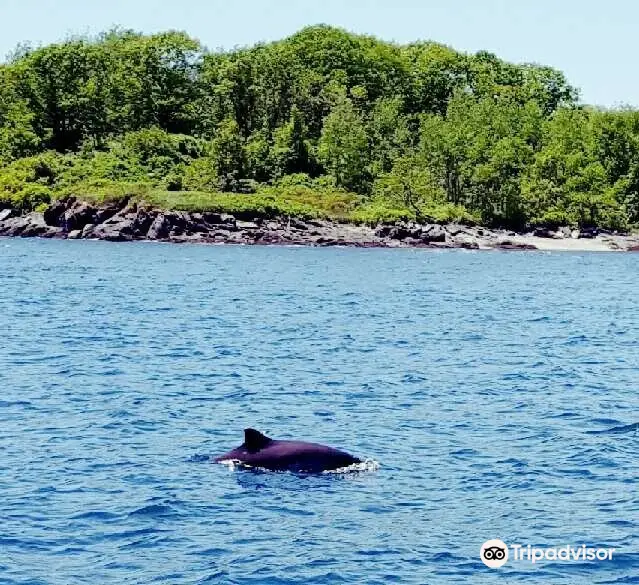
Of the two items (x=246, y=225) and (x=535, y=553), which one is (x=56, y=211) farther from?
(x=535, y=553)

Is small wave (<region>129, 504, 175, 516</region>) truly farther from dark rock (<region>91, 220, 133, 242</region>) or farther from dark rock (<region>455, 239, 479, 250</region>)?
dark rock (<region>455, 239, 479, 250</region>)

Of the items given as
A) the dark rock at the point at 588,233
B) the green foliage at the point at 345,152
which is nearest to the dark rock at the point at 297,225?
the green foliage at the point at 345,152

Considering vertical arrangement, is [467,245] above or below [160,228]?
below

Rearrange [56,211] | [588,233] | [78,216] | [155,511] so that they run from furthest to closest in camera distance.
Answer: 1. [588,233]
2. [56,211]
3. [78,216]
4. [155,511]

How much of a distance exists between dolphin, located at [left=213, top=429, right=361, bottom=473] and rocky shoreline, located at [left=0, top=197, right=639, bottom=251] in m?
99.6

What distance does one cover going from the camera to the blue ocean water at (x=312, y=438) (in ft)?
57.5

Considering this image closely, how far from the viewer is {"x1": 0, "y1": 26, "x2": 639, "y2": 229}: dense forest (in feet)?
443

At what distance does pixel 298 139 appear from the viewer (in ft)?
484

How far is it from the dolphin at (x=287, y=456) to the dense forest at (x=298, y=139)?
102 m

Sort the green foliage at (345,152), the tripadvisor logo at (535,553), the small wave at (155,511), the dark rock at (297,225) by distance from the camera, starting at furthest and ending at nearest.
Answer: the green foliage at (345,152) → the dark rock at (297,225) → the small wave at (155,511) → the tripadvisor logo at (535,553)

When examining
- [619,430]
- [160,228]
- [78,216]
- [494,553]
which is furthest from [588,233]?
[494,553]

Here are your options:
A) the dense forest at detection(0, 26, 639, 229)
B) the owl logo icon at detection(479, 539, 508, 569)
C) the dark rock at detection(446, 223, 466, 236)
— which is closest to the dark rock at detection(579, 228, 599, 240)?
the dense forest at detection(0, 26, 639, 229)

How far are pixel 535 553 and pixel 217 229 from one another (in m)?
108

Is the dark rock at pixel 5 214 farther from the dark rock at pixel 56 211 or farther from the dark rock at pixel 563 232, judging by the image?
the dark rock at pixel 563 232
